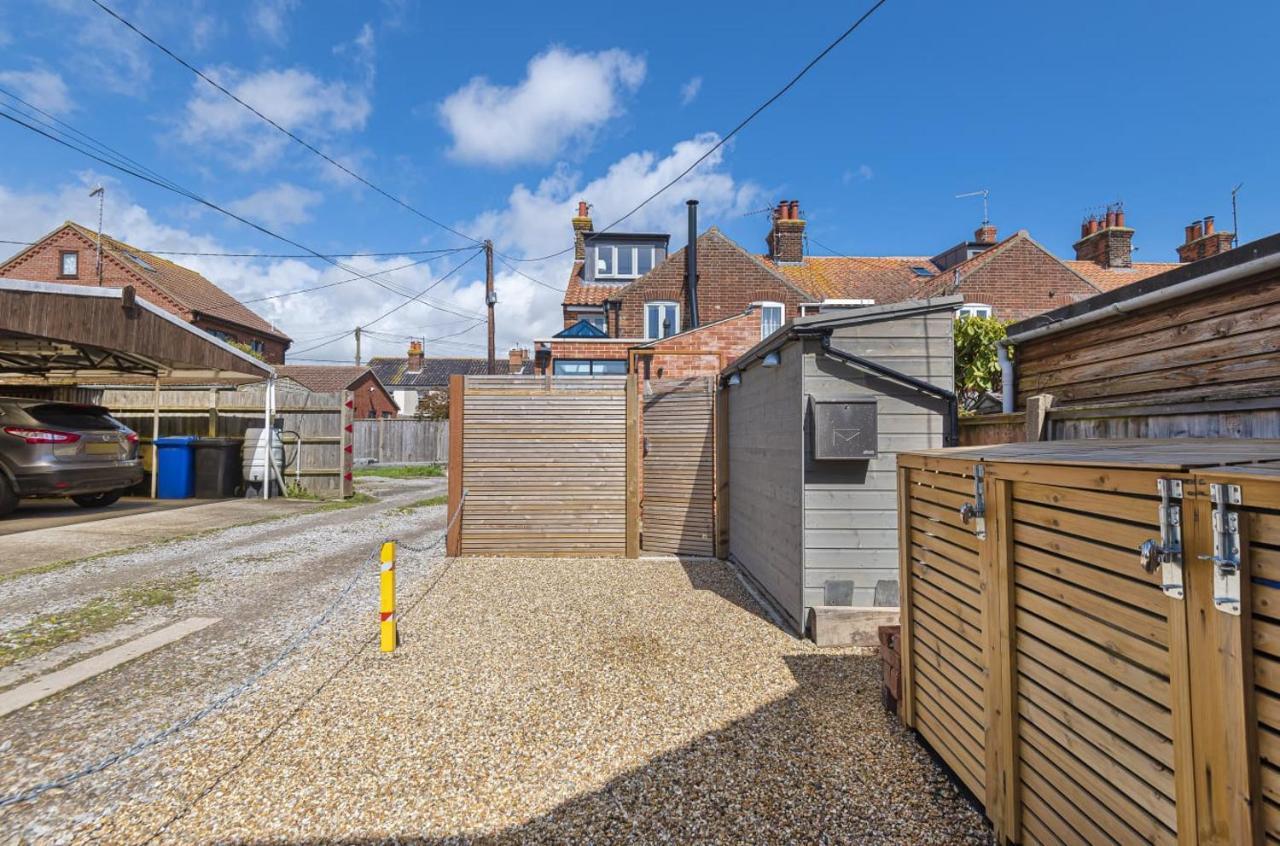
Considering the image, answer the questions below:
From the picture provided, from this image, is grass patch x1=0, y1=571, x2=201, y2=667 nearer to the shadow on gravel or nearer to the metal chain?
the metal chain

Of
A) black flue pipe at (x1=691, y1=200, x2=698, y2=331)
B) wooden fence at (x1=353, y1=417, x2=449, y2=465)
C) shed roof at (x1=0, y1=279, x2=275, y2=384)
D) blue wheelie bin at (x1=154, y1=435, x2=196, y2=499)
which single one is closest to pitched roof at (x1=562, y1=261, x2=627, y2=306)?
black flue pipe at (x1=691, y1=200, x2=698, y2=331)

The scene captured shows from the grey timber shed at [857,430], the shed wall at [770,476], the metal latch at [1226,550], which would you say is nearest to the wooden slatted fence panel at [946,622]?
the metal latch at [1226,550]

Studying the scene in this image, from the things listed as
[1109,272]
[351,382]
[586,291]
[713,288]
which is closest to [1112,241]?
[1109,272]

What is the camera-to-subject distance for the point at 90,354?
35.4 ft

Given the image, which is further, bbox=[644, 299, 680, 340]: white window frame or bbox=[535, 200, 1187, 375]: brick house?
bbox=[644, 299, 680, 340]: white window frame

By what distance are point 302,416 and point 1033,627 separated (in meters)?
14.3

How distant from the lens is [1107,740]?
1.85 metres

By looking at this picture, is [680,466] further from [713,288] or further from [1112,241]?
[1112,241]

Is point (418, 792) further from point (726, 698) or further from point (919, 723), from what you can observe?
point (919, 723)

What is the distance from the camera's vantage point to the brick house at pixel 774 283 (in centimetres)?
1766

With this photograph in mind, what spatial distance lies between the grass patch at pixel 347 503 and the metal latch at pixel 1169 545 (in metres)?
12.1

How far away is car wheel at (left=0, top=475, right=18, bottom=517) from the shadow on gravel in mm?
10139

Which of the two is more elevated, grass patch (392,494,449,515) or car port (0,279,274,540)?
car port (0,279,274,540)

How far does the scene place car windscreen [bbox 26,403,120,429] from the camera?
8.73 metres
